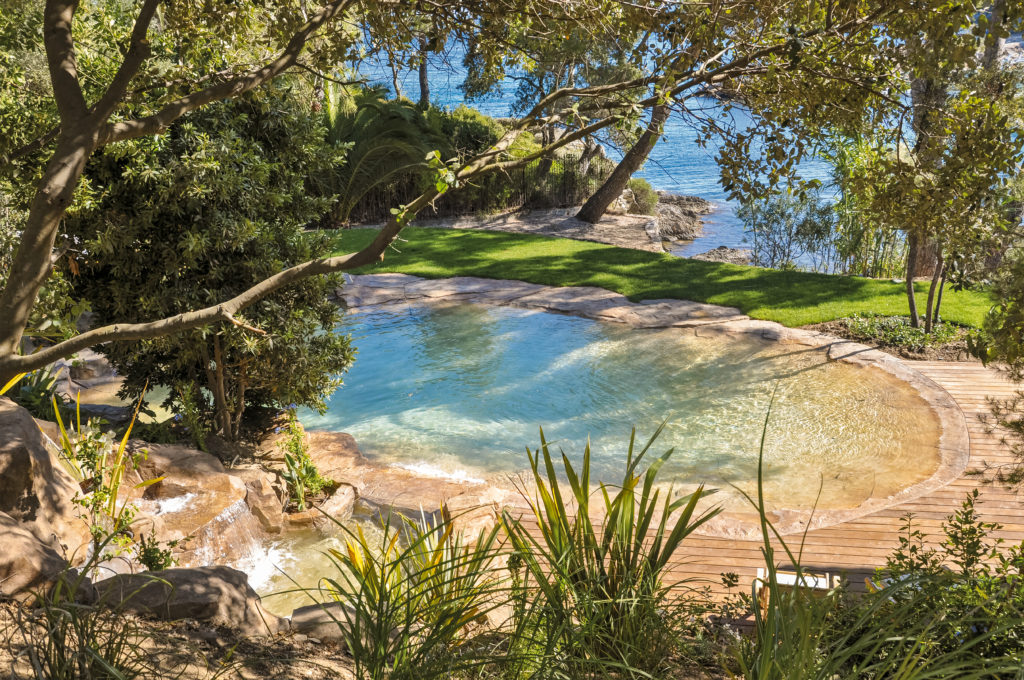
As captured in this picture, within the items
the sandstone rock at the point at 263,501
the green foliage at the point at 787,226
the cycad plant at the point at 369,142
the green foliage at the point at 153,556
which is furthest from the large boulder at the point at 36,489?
the cycad plant at the point at 369,142

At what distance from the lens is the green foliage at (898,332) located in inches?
323

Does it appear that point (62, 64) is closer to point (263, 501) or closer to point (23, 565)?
point (23, 565)

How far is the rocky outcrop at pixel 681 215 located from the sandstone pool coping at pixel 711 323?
8285 mm

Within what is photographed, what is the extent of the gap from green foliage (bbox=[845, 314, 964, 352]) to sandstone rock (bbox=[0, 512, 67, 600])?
25.8 feet

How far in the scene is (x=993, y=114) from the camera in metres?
3.28

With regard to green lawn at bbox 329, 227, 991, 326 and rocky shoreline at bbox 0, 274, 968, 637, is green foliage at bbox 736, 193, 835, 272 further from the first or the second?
rocky shoreline at bbox 0, 274, 968, 637

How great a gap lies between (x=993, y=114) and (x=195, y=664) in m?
3.66

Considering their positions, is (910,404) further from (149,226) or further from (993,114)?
(149,226)

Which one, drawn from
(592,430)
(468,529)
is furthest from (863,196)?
(592,430)

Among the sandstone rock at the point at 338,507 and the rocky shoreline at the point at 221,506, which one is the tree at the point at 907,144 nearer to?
the rocky shoreline at the point at 221,506

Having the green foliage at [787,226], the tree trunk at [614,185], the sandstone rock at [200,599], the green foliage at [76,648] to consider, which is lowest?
the sandstone rock at [200,599]

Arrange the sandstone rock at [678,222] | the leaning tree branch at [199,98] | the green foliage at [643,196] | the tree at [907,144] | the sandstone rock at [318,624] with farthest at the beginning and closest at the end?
1. the green foliage at [643,196]
2. the sandstone rock at [678,222]
3. the tree at [907,144]
4. the sandstone rock at [318,624]
5. the leaning tree branch at [199,98]

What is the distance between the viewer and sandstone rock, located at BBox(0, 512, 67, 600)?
2.66 m

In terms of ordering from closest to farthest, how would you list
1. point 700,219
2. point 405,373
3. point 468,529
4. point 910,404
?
point 468,529 < point 910,404 < point 405,373 < point 700,219
